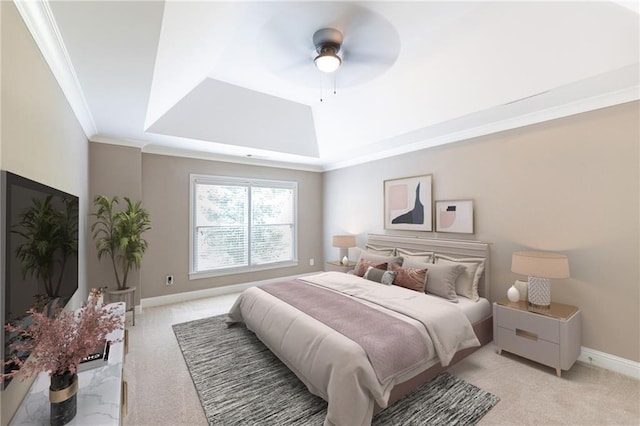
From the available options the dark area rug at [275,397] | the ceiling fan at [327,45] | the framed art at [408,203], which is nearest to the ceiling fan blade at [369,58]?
the ceiling fan at [327,45]

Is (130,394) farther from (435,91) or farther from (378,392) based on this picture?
(435,91)

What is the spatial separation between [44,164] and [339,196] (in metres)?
4.60

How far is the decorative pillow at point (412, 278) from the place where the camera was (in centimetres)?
322

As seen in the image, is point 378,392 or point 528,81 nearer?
point 378,392

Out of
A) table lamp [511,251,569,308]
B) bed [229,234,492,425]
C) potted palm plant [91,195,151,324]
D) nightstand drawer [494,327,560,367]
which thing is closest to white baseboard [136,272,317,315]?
potted palm plant [91,195,151,324]

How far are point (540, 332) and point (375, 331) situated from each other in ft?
5.54

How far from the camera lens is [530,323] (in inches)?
101

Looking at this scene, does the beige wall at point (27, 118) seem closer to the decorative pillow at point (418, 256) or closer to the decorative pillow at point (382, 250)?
the decorative pillow at point (418, 256)

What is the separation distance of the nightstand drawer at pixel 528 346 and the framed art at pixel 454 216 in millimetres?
1285

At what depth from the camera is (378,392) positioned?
5.77 ft

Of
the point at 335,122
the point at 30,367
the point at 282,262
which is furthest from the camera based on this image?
the point at 282,262

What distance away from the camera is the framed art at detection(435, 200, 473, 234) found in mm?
3547

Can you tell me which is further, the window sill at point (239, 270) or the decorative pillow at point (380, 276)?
the window sill at point (239, 270)

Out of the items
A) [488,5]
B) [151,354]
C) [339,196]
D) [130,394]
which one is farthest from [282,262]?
[488,5]
